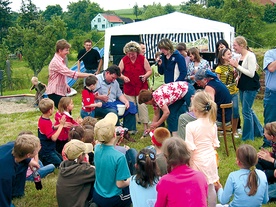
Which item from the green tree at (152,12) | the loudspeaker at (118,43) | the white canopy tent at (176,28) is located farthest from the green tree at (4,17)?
the white canopy tent at (176,28)

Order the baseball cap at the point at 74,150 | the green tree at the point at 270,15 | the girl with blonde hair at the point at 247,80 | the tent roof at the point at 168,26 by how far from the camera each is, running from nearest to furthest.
A: the baseball cap at the point at 74,150, the girl with blonde hair at the point at 247,80, the tent roof at the point at 168,26, the green tree at the point at 270,15

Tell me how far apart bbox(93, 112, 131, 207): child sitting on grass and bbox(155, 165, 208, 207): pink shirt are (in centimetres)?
63

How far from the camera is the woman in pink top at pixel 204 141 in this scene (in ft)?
10.8

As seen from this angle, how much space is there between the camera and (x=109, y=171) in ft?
9.95

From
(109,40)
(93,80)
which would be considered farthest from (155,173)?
(109,40)

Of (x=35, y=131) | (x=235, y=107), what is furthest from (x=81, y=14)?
(x=235, y=107)

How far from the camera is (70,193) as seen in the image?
128 inches

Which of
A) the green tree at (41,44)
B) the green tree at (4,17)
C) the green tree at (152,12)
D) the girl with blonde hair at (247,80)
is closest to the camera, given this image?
the girl with blonde hair at (247,80)

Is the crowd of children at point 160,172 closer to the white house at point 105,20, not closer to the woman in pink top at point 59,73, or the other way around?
the woman in pink top at point 59,73

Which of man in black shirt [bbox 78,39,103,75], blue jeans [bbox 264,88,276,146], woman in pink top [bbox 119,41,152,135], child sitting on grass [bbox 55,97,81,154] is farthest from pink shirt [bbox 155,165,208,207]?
man in black shirt [bbox 78,39,103,75]

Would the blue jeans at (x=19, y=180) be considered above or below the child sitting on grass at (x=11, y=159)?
below

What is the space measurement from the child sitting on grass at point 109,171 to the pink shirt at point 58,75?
2.70 meters

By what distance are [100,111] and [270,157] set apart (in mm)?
2784

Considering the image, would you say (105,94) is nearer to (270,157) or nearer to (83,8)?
(270,157)
